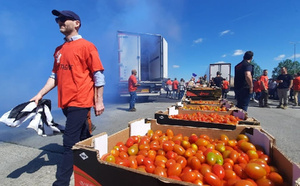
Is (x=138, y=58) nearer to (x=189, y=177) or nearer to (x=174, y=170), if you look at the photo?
(x=174, y=170)

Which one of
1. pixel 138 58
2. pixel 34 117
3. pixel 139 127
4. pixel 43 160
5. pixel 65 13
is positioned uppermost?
pixel 138 58

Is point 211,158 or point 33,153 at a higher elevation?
point 211,158

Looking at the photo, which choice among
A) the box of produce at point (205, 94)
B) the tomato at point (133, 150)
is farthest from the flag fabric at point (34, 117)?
the box of produce at point (205, 94)

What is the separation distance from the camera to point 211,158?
1438 millimetres

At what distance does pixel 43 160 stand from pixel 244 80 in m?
4.38

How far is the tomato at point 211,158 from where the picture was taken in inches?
56.2

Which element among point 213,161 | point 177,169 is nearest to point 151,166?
point 177,169

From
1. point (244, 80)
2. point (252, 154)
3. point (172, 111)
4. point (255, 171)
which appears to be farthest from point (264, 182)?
point (244, 80)

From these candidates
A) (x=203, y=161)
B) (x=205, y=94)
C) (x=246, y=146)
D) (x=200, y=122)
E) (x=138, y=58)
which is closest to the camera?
(x=203, y=161)

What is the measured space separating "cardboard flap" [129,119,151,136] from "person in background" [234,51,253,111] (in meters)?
2.85

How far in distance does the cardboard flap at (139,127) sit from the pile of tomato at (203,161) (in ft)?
0.46

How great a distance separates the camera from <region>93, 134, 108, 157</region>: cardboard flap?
144 centimetres

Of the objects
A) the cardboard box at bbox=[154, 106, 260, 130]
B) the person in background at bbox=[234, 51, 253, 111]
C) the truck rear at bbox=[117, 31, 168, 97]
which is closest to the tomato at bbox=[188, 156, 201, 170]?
the cardboard box at bbox=[154, 106, 260, 130]

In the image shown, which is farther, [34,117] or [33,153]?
[33,153]
